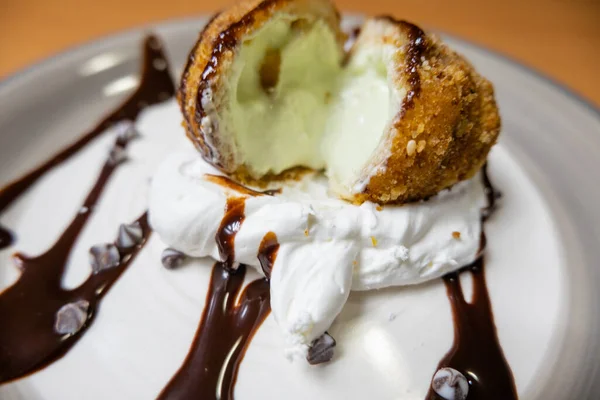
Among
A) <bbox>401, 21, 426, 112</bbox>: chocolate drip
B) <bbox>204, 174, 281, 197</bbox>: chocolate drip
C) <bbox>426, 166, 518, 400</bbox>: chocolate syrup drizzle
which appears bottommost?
<bbox>426, 166, 518, 400</bbox>: chocolate syrup drizzle

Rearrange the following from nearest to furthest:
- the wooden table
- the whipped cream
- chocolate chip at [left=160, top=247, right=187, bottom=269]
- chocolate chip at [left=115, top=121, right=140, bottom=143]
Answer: the whipped cream < chocolate chip at [left=160, top=247, right=187, bottom=269] < chocolate chip at [left=115, top=121, right=140, bottom=143] < the wooden table

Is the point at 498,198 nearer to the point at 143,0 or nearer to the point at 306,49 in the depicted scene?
the point at 306,49

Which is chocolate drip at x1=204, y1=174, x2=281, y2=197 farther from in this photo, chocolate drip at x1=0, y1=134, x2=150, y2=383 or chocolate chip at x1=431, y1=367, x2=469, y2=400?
chocolate chip at x1=431, y1=367, x2=469, y2=400

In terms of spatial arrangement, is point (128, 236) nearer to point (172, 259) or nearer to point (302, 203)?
point (172, 259)

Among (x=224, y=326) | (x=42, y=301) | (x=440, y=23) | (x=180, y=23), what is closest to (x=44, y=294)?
(x=42, y=301)

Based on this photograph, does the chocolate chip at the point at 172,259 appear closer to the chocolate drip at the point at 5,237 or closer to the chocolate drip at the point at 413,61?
the chocolate drip at the point at 5,237

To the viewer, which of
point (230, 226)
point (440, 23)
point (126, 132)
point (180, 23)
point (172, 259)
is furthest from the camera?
point (440, 23)

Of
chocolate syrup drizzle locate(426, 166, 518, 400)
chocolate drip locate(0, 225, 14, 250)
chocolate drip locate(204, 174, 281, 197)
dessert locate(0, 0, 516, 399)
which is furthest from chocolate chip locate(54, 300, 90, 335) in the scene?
chocolate syrup drizzle locate(426, 166, 518, 400)

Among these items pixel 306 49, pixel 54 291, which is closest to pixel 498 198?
pixel 306 49
